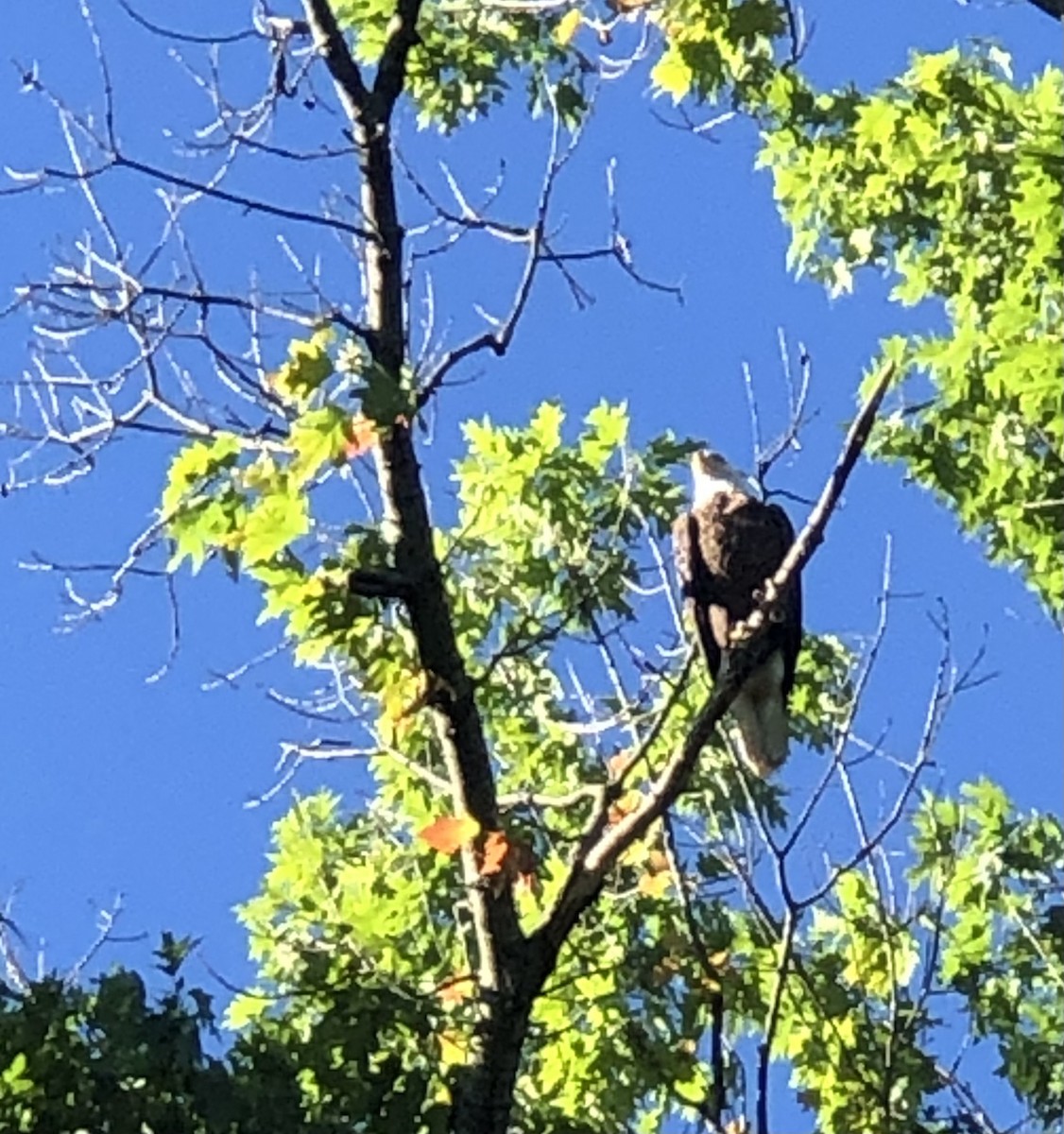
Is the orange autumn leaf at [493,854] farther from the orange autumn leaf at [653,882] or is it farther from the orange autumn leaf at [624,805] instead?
the orange autumn leaf at [653,882]

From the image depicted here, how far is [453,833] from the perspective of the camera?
515cm

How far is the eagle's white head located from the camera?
24.3ft

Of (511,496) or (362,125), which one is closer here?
(362,125)

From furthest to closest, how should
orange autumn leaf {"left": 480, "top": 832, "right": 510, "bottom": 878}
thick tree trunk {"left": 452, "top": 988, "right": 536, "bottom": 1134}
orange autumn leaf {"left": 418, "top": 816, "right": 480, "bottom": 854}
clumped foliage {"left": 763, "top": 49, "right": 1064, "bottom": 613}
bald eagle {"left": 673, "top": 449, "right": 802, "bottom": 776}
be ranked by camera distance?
clumped foliage {"left": 763, "top": 49, "right": 1064, "bottom": 613}, bald eagle {"left": 673, "top": 449, "right": 802, "bottom": 776}, orange autumn leaf {"left": 418, "top": 816, "right": 480, "bottom": 854}, orange autumn leaf {"left": 480, "top": 832, "right": 510, "bottom": 878}, thick tree trunk {"left": 452, "top": 988, "right": 536, "bottom": 1134}

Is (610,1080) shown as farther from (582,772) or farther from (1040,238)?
(1040,238)

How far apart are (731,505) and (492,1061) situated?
272cm

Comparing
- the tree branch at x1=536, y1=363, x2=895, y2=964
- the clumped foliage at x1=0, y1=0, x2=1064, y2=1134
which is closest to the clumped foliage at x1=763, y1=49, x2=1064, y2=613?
the clumped foliage at x1=0, y1=0, x2=1064, y2=1134

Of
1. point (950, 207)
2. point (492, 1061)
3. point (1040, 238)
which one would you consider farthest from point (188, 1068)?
point (950, 207)

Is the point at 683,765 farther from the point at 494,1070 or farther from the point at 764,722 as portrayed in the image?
the point at 764,722

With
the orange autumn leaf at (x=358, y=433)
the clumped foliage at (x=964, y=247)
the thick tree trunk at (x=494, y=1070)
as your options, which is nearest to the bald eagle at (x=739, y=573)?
the clumped foliage at (x=964, y=247)

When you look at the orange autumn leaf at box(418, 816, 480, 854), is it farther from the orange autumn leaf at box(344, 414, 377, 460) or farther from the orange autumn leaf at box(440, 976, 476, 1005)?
the orange autumn leaf at box(344, 414, 377, 460)

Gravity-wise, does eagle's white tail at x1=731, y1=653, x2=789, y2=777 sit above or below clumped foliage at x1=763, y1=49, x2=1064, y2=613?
below

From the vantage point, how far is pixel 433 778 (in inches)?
208

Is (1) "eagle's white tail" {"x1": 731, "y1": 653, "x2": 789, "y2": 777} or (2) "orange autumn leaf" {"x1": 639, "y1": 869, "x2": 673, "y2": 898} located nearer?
(2) "orange autumn leaf" {"x1": 639, "y1": 869, "x2": 673, "y2": 898}
